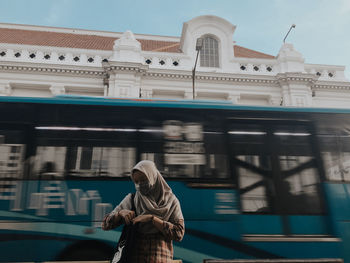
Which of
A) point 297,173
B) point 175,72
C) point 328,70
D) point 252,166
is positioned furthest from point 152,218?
point 328,70

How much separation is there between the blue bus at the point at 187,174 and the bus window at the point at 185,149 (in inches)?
0.8

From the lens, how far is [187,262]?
14.9 ft

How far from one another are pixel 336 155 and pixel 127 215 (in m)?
4.90

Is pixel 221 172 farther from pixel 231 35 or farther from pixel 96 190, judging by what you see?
pixel 231 35

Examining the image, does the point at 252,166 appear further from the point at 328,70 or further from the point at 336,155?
the point at 328,70

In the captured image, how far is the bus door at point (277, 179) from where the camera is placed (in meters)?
4.84

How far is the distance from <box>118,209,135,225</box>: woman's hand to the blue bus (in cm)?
263

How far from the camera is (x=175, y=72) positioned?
58.6 ft

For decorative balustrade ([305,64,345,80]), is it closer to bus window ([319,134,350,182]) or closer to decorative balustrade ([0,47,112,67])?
decorative balustrade ([0,47,112,67])

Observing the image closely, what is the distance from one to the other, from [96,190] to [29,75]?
15102 mm

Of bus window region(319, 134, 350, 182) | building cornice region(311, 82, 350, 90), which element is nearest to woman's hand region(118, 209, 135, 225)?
bus window region(319, 134, 350, 182)

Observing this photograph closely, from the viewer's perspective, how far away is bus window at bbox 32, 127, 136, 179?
4742 millimetres

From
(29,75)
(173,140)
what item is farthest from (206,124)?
(29,75)

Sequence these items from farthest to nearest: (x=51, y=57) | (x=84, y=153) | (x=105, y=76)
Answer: (x=51, y=57) < (x=105, y=76) < (x=84, y=153)
